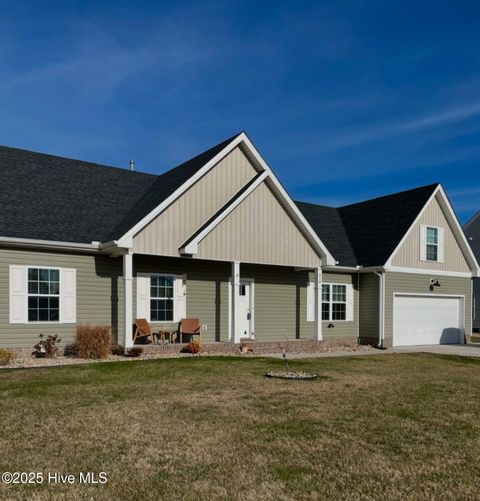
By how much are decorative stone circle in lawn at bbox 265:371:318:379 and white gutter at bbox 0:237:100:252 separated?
6.72 metres

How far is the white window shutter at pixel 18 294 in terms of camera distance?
1388 centimetres

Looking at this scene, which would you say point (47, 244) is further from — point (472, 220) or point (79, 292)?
point (472, 220)

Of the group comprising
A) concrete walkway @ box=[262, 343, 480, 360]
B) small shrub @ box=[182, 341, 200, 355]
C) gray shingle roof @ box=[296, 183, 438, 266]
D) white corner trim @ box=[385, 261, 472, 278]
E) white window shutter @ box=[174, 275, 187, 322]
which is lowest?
concrete walkway @ box=[262, 343, 480, 360]

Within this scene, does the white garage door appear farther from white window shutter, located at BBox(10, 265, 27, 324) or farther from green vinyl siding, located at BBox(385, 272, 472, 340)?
white window shutter, located at BBox(10, 265, 27, 324)

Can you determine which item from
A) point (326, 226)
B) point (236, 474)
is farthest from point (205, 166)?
point (236, 474)

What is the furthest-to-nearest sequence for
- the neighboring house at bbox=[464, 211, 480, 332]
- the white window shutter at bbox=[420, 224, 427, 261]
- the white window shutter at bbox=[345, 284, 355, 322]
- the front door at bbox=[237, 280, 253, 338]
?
the neighboring house at bbox=[464, 211, 480, 332], the white window shutter at bbox=[420, 224, 427, 261], the white window shutter at bbox=[345, 284, 355, 322], the front door at bbox=[237, 280, 253, 338]

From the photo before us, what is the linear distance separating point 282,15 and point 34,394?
459 inches

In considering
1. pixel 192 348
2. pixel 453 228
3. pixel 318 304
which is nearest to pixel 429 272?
pixel 453 228

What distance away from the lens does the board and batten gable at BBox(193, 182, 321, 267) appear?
16.3m

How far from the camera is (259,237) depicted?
17125mm

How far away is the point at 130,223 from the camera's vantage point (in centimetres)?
1556

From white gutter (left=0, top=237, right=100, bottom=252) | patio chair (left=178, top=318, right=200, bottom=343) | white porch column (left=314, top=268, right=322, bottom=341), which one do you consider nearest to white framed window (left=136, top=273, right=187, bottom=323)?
patio chair (left=178, top=318, right=200, bottom=343)

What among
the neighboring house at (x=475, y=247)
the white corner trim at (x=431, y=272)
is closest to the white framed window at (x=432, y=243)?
the white corner trim at (x=431, y=272)

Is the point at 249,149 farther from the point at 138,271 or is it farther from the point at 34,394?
the point at 34,394
